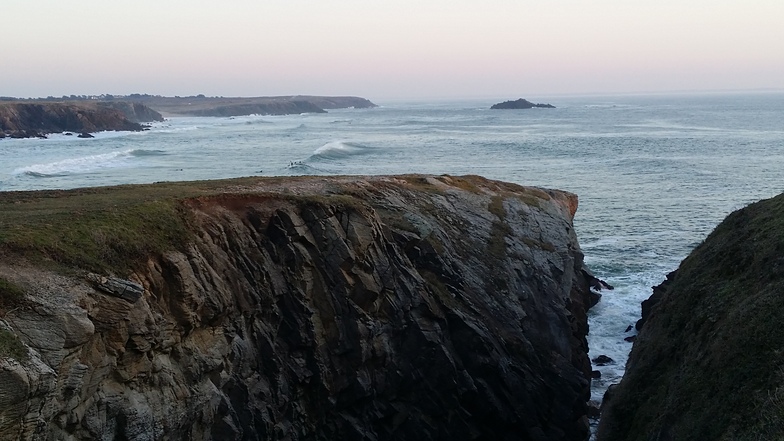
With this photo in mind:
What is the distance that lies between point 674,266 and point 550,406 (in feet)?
73.2

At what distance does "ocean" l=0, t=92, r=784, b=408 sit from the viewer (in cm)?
4916

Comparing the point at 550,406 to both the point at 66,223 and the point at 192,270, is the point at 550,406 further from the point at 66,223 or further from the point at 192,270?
the point at 66,223

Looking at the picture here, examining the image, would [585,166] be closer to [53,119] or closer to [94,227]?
[94,227]

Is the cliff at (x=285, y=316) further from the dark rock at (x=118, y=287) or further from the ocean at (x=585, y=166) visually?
the ocean at (x=585, y=166)

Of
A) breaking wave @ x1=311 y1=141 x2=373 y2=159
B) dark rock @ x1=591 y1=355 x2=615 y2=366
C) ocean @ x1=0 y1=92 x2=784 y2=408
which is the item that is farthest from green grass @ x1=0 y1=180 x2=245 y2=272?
breaking wave @ x1=311 y1=141 x2=373 y2=159

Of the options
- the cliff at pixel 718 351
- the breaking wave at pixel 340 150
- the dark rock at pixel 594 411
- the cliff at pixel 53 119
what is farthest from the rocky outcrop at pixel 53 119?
the cliff at pixel 718 351

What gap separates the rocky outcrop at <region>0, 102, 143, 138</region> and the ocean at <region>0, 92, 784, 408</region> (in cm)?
935

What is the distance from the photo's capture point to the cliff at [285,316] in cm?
1736

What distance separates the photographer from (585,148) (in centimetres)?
10550

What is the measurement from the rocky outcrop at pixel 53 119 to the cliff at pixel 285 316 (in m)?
119

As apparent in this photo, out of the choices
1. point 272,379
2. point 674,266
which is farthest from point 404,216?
point 674,266

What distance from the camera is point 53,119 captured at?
14438 cm

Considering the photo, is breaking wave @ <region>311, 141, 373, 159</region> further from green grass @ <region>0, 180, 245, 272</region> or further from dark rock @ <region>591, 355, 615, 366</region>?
green grass @ <region>0, 180, 245, 272</region>

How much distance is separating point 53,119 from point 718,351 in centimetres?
14924
